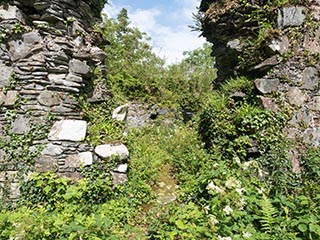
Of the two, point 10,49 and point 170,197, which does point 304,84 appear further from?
point 10,49

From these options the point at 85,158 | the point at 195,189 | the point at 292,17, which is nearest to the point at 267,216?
the point at 195,189

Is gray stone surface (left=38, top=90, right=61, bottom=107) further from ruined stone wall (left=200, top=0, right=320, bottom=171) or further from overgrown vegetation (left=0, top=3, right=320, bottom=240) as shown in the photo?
ruined stone wall (left=200, top=0, right=320, bottom=171)

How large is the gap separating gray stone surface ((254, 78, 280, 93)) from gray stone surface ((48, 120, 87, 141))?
10.9ft

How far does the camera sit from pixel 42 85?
188 inches

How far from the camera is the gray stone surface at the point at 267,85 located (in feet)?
17.5

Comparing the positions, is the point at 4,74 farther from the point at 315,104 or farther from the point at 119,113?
the point at 315,104

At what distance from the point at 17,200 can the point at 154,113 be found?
6122 millimetres

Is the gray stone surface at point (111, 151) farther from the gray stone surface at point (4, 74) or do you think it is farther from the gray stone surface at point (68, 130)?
the gray stone surface at point (4, 74)

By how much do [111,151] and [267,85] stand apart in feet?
10.3

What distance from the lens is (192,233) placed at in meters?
3.02

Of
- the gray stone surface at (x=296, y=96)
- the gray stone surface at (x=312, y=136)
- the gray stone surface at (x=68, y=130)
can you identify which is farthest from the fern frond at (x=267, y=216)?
the gray stone surface at (x=68, y=130)

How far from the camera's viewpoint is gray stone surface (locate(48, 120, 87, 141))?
466 centimetres

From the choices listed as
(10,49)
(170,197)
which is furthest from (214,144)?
(10,49)

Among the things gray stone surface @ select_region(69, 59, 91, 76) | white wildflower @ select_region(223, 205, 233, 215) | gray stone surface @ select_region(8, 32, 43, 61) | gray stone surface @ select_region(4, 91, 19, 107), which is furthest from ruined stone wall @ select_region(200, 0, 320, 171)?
gray stone surface @ select_region(4, 91, 19, 107)
